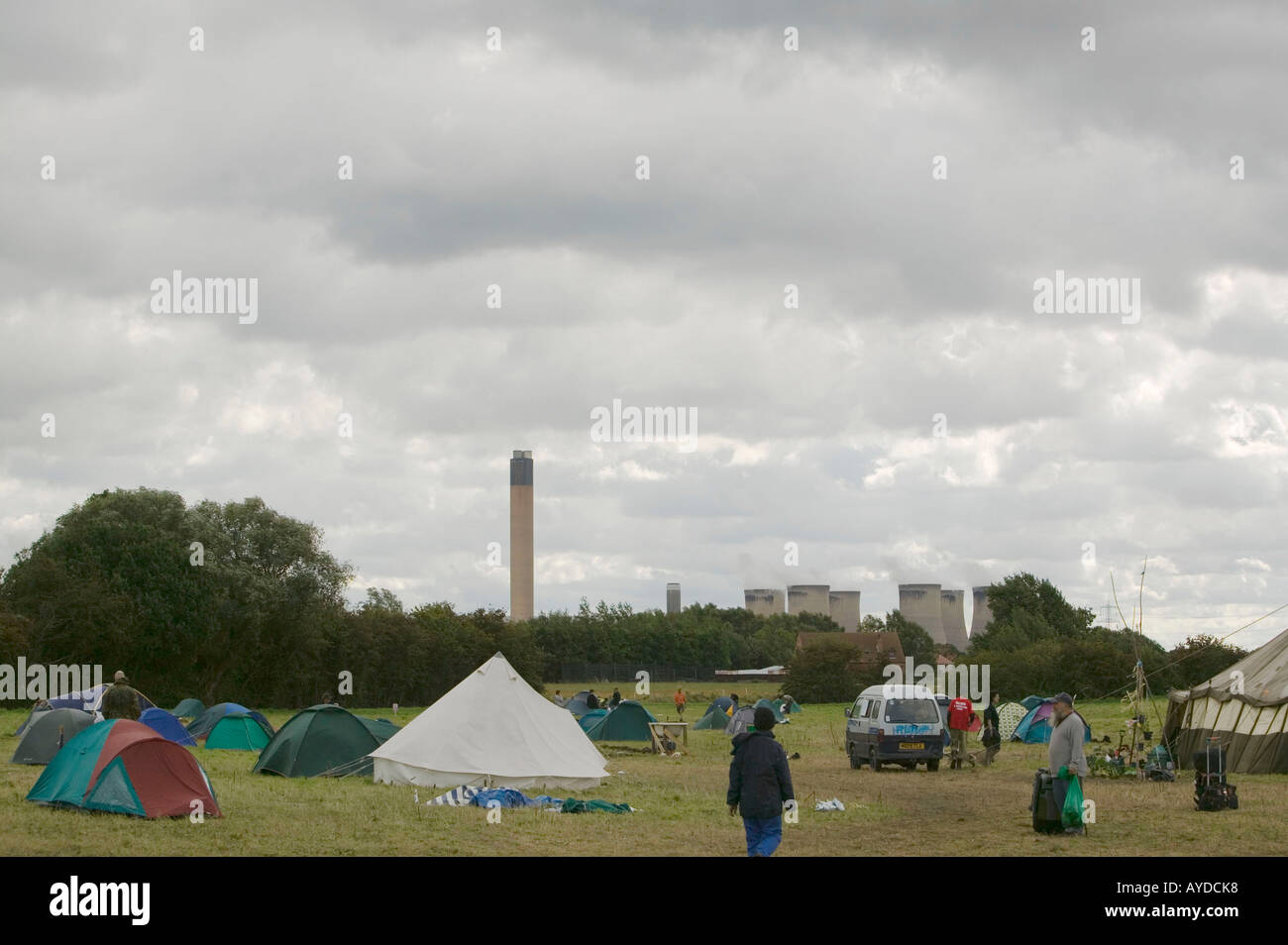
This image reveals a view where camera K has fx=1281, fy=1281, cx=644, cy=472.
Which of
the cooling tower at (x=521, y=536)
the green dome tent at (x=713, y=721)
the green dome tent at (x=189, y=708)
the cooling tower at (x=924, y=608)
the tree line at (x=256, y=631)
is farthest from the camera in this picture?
the cooling tower at (x=924, y=608)

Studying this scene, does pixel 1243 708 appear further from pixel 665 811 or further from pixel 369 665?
pixel 369 665

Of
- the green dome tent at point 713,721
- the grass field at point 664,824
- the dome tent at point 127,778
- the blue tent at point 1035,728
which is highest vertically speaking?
the dome tent at point 127,778

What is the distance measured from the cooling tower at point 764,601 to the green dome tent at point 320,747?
392ft

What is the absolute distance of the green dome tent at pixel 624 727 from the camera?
1485 inches

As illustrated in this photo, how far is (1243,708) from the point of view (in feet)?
85.0

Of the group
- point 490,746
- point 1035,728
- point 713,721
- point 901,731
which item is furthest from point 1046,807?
point 713,721

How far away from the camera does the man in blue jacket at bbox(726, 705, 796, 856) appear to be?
11141mm

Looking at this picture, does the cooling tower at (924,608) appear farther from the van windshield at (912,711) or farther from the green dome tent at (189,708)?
the van windshield at (912,711)

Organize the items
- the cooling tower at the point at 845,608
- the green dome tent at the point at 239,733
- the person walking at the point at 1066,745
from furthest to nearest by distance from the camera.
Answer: the cooling tower at the point at 845,608 < the green dome tent at the point at 239,733 < the person walking at the point at 1066,745

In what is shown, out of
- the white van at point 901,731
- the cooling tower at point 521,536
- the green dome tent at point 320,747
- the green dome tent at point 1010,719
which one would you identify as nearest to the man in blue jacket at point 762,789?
the green dome tent at point 320,747

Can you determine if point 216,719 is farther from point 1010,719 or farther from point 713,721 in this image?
point 1010,719
